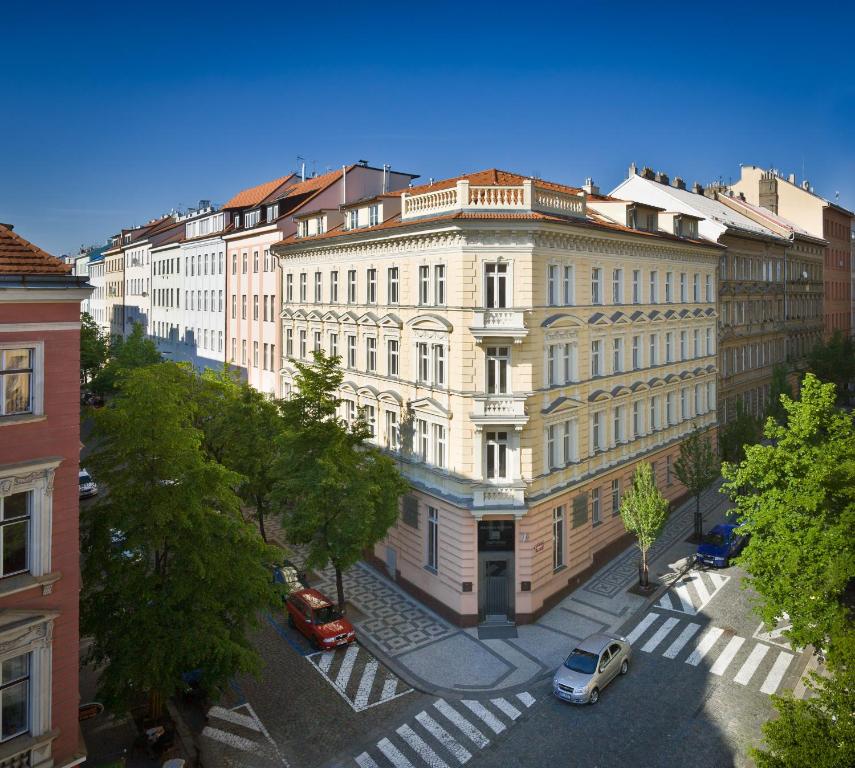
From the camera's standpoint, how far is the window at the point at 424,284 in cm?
2953

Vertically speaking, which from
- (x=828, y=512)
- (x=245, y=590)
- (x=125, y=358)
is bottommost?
(x=245, y=590)

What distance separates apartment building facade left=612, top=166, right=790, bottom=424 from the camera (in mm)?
46938

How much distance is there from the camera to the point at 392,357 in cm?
3256

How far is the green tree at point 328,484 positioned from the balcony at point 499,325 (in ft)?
21.2

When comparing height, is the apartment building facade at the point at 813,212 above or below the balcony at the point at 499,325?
above

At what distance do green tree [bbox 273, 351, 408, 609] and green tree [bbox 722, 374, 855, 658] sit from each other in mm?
12987

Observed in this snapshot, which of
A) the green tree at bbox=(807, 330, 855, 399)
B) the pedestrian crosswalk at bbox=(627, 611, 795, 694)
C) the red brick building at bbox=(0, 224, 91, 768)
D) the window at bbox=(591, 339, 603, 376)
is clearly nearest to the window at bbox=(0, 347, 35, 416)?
the red brick building at bbox=(0, 224, 91, 768)

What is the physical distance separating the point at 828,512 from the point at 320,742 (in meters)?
17.1

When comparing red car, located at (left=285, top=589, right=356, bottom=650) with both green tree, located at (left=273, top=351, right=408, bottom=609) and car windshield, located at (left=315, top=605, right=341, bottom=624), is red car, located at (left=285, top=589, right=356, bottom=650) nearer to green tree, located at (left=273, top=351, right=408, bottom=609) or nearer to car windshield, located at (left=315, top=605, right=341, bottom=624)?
car windshield, located at (left=315, top=605, right=341, bottom=624)

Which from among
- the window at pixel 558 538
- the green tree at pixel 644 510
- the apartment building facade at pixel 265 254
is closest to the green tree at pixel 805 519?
the green tree at pixel 644 510

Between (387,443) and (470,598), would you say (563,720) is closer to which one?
(470,598)

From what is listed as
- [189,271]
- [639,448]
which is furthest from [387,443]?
[189,271]

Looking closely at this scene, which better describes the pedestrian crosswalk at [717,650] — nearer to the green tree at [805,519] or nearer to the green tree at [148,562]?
the green tree at [805,519]

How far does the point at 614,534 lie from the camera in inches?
1359
